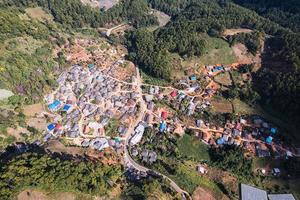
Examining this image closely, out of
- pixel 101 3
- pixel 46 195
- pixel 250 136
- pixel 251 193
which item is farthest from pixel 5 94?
pixel 250 136

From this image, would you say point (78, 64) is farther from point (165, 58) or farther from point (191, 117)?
point (191, 117)

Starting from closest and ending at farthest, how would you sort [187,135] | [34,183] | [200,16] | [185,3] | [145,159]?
[34,183]
[145,159]
[187,135]
[200,16]
[185,3]

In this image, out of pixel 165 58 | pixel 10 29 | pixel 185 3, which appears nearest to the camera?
pixel 10 29

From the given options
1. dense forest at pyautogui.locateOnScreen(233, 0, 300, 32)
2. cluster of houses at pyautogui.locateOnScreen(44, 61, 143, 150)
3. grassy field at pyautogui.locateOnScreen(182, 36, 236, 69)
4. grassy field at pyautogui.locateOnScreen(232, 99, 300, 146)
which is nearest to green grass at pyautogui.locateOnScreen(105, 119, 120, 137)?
cluster of houses at pyautogui.locateOnScreen(44, 61, 143, 150)

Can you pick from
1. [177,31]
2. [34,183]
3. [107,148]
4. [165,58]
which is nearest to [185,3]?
[177,31]

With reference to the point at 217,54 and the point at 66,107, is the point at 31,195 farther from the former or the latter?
the point at 217,54

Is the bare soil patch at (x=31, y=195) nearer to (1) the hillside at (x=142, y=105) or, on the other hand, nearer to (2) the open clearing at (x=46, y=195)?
(2) the open clearing at (x=46, y=195)

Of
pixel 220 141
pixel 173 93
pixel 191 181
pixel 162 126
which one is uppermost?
pixel 173 93
